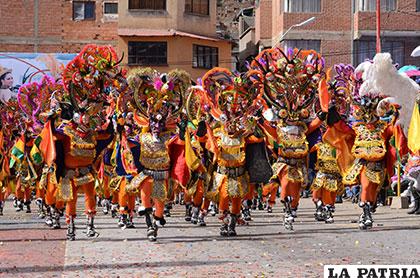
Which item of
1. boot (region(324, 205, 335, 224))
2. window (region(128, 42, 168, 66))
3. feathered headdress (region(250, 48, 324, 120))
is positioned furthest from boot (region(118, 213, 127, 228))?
window (region(128, 42, 168, 66))

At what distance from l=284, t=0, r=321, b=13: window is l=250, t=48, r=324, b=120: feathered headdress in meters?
23.1

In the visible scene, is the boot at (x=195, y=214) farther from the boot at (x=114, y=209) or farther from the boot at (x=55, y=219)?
the boot at (x=55, y=219)

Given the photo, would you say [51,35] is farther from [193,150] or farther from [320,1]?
[193,150]

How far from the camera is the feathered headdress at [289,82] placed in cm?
1366

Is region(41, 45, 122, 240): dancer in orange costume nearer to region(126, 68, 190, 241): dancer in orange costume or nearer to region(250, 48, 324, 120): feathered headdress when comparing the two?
region(126, 68, 190, 241): dancer in orange costume

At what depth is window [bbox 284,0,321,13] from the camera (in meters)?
36.5

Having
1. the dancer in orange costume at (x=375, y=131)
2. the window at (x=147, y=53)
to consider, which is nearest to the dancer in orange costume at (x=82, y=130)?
the dancer in orange costume at (x=375, y=131)

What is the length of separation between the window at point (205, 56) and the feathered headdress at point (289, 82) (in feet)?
84.9

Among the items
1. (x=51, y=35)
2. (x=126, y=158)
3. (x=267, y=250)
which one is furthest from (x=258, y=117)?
(x=51, y=35)

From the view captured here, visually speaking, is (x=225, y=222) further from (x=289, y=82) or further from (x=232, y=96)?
(x=289, y=82)

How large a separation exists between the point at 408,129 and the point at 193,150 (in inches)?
131

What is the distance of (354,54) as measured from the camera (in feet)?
119

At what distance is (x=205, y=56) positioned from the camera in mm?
40125

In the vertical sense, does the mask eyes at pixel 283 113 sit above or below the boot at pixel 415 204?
above
